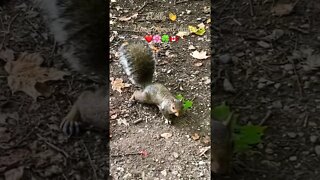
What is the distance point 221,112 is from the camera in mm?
2230

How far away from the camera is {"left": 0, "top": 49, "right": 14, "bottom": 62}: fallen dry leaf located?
8.03 feet

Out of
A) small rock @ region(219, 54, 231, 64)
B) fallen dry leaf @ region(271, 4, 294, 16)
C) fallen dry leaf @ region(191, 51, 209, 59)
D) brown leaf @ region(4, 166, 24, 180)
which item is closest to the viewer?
brown leaf @ region(4, 166, 24, 180)

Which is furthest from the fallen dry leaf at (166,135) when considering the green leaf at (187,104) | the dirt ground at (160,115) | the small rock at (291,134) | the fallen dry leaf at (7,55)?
the fallen dry leaf at (7,55)

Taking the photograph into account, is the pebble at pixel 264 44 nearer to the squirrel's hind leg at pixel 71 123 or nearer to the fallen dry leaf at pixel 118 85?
the fallen dry leaf at pixel 118 85

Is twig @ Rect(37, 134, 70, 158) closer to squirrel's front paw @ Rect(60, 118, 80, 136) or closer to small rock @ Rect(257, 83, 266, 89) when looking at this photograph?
squirrel's front paw @ Rect(60, 118, 80, 136)

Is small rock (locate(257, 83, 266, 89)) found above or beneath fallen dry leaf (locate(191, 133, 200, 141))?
above

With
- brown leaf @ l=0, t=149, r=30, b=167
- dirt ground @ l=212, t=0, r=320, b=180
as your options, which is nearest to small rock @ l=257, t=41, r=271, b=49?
dirt ground @ l=212, t=0, r=320, b=180

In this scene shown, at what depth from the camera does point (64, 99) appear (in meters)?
2.32

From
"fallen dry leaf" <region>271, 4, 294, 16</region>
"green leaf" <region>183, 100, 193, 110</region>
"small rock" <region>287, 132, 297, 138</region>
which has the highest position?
"fallen dry leaf" <region>271, 4, 294, 16</region>

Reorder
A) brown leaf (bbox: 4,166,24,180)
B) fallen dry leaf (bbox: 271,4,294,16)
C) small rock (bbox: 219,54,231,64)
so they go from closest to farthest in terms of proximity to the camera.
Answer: brown leaf (bbox: 4,166,24,180) < small rock (bbox: 219,54,231,64) < fallen dry leaf (bbox: 271,4,294,16)

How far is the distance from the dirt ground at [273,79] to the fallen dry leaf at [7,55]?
2.75 ft

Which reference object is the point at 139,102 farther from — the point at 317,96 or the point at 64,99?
→ the point at 317,96

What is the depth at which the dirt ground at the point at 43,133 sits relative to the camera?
2.09 m

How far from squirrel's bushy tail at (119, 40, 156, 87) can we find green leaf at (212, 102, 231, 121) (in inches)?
10.5
